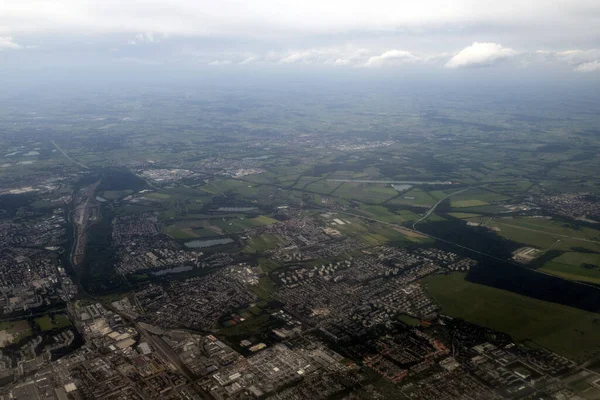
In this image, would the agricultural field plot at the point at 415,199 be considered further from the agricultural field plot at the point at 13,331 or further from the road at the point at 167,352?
the agricultural field plot at the point at 13,331

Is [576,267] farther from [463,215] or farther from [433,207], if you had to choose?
[433,207]

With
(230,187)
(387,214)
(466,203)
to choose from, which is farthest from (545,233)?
(230,187)

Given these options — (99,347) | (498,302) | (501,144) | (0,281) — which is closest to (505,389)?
(498,302)

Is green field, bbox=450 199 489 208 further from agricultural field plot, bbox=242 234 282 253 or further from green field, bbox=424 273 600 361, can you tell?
agricultural field plot, bbox=242 234 282 253

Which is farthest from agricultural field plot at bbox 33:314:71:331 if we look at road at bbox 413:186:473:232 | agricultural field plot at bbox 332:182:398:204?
agricultural field plot at bbox 332:182:398:204

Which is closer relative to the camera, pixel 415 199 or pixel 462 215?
pixel 462 215
